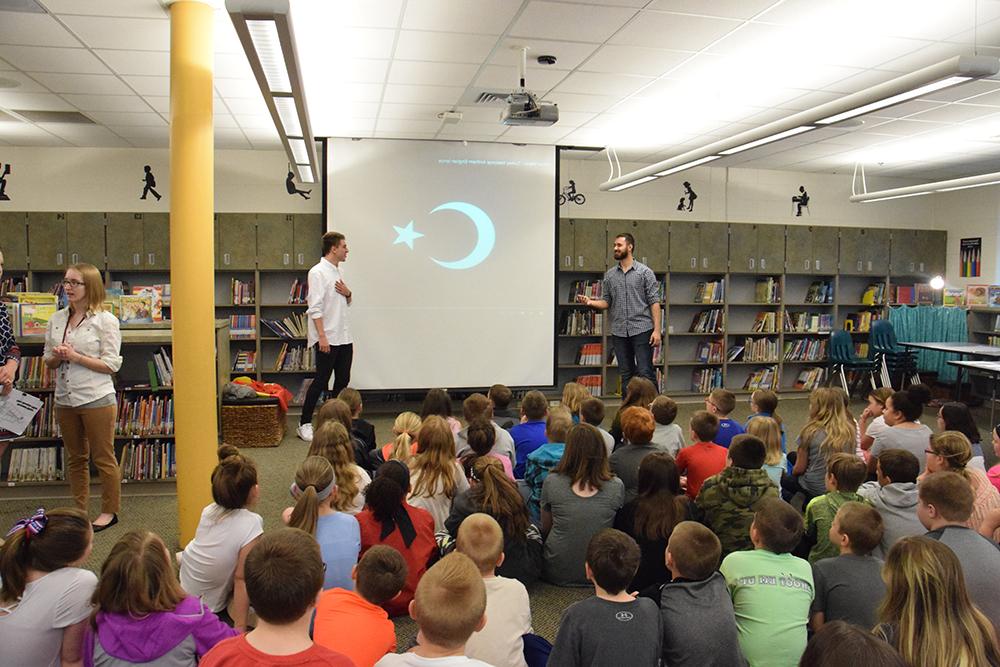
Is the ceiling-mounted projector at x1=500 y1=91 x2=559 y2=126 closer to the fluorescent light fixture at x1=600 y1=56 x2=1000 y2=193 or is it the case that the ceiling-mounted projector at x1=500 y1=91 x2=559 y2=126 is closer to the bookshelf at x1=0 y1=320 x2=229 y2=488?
the fluorescent light fixture at x1=600 y1=56 x2=1000 y2=193

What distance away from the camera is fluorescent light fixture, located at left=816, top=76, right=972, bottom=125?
12.2 ft

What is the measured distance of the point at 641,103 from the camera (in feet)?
20.1

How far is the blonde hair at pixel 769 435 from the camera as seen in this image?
3770mm

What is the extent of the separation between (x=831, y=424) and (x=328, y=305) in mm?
4072

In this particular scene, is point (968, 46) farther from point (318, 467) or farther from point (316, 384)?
point (316, 384)

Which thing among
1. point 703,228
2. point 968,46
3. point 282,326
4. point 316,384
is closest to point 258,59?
point 316,384

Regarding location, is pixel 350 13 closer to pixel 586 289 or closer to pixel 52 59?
pixel 52 59

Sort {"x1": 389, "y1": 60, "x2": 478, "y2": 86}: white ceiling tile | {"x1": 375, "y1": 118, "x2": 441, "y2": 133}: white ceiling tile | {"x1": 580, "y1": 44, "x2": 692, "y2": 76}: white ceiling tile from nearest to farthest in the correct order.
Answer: {"x1": 580, "y1": 44, "x2": 692, "y2": 76}: white ceiling tile → {"x1": 389, "y1": 60, "x2": 478, "y2": 86}: white ceiling tile → {"x1": 375, "y1": 118, "x2": 441, "y2": 133}: white ceiling tile

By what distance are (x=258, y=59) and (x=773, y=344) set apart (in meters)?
7.93

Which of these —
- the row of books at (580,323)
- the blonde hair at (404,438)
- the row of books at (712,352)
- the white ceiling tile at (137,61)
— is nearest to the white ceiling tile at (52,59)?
the white ceiling tile at (137,61)

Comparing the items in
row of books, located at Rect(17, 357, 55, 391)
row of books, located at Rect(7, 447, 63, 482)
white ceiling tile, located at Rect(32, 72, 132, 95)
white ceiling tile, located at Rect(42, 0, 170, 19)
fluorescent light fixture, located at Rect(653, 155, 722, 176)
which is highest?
white ceiling tile, located at Rect(32, 72, 132, 95)

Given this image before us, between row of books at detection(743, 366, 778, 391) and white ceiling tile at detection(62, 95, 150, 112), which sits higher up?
white ceiling tile at detection(62, 95, 150, 112)

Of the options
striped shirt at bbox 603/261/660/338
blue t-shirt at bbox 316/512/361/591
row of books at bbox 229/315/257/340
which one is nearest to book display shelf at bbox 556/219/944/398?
striped shirt at bbox 603/261/660/338

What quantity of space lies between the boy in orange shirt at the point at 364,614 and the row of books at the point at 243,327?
6.34m
